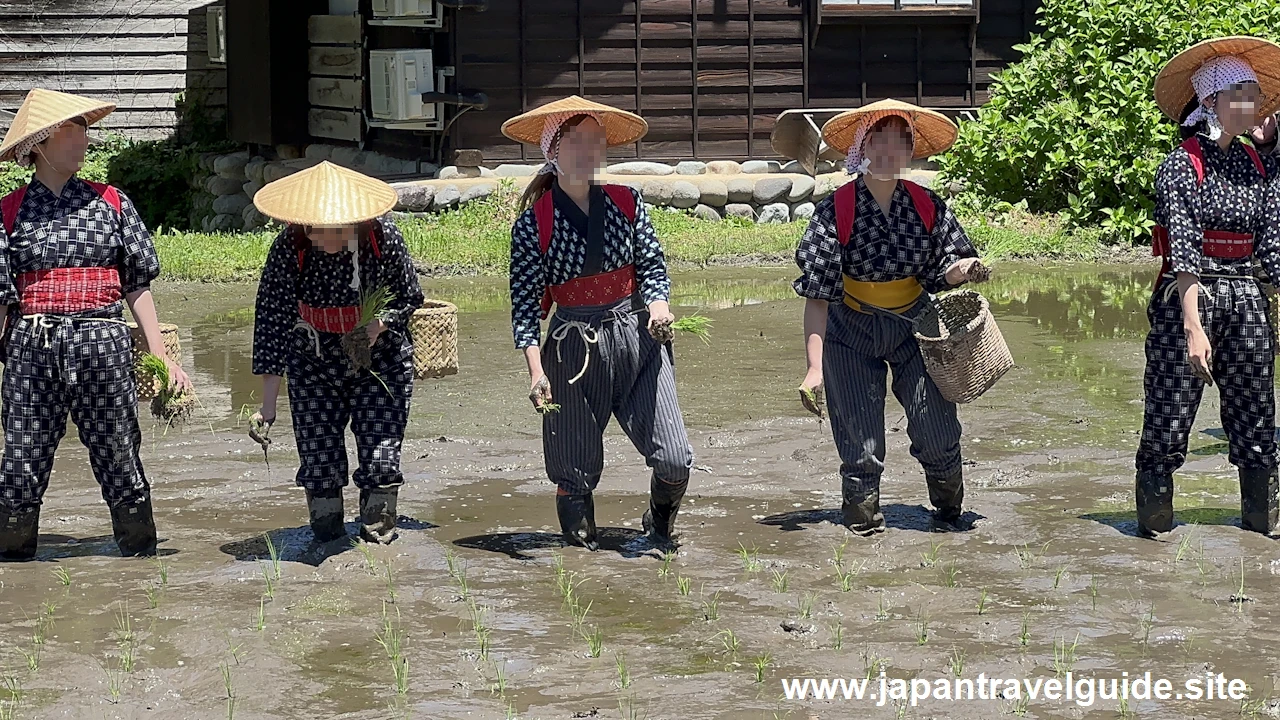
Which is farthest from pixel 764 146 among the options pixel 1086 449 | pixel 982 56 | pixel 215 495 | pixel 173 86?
pixel 215 495

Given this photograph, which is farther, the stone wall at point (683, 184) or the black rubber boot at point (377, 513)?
the stone wall at point (683, 184)

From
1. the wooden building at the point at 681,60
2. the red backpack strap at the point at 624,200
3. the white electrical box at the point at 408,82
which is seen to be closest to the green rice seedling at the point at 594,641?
the red backpack strap at the point at 624,200

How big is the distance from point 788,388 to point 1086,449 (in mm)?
1995

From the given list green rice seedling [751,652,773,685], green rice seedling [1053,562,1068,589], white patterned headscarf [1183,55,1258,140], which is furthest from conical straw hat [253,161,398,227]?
white patterned headscarf [1183,55,1258,140]

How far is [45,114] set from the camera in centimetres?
584

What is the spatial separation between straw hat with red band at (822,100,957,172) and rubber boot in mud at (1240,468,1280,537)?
167 cm

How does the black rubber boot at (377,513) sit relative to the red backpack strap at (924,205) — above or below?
below

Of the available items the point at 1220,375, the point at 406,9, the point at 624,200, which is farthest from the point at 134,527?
the point at 406,9

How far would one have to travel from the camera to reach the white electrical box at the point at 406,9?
16.2 meters

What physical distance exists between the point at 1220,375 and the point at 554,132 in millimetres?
2565

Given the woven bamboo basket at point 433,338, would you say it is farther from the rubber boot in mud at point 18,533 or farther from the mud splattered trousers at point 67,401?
the rubber boot in mud at point 18,533

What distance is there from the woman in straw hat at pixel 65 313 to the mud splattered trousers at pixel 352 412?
1.59 feet

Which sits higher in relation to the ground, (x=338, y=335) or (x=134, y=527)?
(x=338, y=335)

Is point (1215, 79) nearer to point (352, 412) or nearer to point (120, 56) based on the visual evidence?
point (352, 412)
